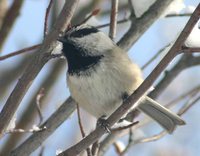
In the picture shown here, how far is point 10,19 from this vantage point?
218 centimetres

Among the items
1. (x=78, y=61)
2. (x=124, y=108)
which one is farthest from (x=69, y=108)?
(x=124, y=108)

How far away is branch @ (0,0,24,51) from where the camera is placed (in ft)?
6.95

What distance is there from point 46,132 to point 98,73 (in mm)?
310

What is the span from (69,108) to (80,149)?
1.61 feet

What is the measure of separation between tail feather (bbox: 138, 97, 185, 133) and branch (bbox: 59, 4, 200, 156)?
53 centimetres

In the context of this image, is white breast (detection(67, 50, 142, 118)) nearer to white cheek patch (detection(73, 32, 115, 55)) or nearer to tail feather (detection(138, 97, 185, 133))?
white cheek patch (detection(73, 32, 115, 55))

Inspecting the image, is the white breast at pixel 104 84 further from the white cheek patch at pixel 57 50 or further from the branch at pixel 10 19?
the branch at pixel 10 19

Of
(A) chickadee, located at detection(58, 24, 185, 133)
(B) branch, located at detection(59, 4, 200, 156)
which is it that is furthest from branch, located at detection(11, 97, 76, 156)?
(B) branch, located at detection(59, 4, 200, 156)

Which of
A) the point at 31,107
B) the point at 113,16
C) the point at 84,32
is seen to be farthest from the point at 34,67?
the point at 31,107

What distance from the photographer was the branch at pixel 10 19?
6.95 feet

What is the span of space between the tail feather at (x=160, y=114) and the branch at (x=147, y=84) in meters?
0.53

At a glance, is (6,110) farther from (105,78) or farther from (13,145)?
(13,145)

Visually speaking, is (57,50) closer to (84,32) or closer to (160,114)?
(84,32)

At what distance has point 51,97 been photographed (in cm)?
298
